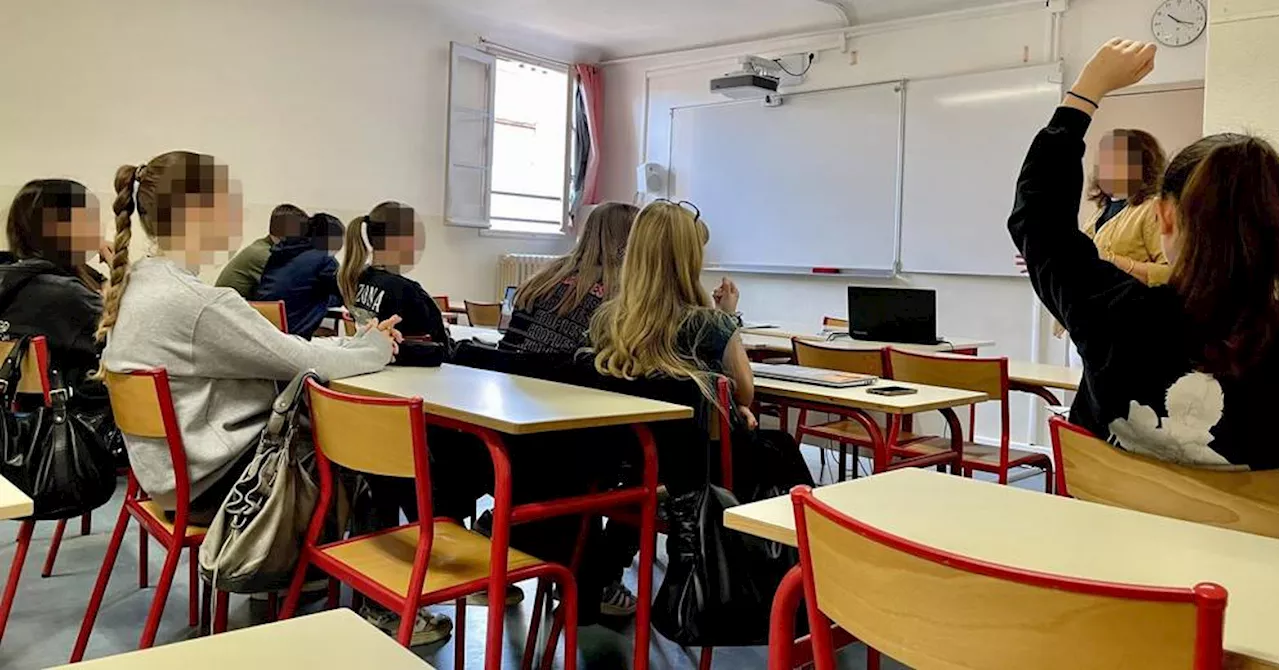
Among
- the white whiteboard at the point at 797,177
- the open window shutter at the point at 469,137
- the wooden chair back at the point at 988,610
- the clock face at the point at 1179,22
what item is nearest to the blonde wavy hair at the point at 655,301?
the wooden chair back at the point at 988,610

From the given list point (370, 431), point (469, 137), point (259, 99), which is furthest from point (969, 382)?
point (469, 137)

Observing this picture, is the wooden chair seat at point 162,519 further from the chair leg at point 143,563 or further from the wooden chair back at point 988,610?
the wooden chair back at point 988,610

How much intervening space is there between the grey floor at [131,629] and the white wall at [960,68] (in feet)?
12.3

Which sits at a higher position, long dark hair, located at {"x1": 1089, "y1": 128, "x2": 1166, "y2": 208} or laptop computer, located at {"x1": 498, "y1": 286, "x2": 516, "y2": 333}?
long dark hair, located at {"x1": 1089, "y1": 128, "x2": 1166, "y2": 208}

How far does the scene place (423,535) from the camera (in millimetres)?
1755

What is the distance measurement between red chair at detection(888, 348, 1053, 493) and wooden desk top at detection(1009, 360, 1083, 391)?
10 centimetres

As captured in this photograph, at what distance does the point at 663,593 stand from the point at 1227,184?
1252 mm

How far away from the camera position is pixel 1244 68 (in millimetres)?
2285

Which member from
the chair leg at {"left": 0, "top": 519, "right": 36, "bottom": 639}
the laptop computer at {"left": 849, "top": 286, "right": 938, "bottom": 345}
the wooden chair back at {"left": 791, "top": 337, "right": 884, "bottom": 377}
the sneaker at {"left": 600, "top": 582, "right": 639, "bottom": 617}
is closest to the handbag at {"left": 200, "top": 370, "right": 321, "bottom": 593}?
the chair leg at {"left": 0, "top": 519, "right": 36, "bottom": 639}

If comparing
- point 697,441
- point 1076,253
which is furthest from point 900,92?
point 1076,253

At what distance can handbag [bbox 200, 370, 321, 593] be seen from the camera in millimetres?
1929

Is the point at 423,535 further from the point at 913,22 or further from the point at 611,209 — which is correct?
the point at 913,22

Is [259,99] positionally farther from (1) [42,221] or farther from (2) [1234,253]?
(2) [1234,253]

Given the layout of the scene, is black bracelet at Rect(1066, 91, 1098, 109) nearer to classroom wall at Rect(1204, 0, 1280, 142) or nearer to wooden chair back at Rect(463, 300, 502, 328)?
classroom wall at Rect(1204, 0, 1280, 142)
